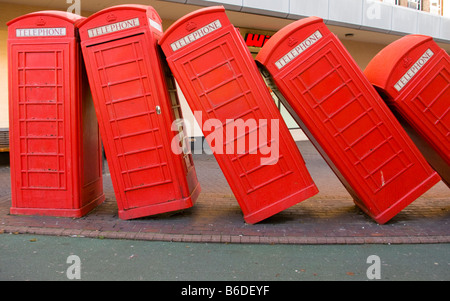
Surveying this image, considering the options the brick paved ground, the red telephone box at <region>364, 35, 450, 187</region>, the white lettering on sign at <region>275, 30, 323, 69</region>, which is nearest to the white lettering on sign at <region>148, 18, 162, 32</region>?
the white lettering on sign at <region>275, 30, 323, 69</region>

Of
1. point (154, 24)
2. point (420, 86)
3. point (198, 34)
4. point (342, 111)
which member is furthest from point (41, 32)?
point (420, 86)

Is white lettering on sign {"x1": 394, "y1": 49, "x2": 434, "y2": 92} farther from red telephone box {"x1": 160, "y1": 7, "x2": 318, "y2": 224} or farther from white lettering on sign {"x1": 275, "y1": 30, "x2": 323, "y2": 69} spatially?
red telephone box {"x1": 160, "y1": 7, "x2": 318, "y2": 224}

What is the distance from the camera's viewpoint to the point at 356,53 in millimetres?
17906

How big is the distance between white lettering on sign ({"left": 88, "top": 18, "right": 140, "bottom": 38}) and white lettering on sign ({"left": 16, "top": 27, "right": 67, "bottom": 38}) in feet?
1.48

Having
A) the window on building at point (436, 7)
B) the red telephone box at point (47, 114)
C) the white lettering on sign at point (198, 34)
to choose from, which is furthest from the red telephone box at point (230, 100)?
the window on building at point (436, 7)

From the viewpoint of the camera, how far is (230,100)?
509 centimetres

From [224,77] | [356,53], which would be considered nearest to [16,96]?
[224,77]

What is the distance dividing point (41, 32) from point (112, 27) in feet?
3.46

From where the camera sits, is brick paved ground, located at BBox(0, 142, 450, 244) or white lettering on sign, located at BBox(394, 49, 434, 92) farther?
white lettering on sign, located at BBox(394, 49, 434, 92)

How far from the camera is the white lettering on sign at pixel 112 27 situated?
17.0ft

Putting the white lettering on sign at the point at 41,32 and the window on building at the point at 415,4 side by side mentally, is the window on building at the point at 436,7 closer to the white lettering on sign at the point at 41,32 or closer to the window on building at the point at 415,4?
the window on building at the point at 415,4

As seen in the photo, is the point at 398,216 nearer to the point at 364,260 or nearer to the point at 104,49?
the point at 364,260

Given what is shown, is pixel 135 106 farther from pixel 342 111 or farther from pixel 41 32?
pixel 342 111

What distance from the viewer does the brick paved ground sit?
4.87 m
